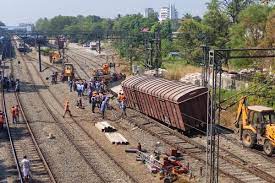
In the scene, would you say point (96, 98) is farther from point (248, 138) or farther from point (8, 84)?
point (8, 84)

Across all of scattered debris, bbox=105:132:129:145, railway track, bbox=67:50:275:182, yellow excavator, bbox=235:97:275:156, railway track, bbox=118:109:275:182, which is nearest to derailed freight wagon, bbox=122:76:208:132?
railway track, bbox=118:109:275:182

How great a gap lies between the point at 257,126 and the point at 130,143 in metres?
6.86

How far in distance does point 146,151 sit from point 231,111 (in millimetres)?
12187

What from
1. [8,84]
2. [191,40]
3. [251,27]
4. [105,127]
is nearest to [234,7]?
[191,40]

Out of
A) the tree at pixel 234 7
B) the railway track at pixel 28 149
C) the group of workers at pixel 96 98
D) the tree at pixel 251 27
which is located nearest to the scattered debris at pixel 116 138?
the railway track at pixel 28 149

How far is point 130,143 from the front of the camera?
25.9 meters

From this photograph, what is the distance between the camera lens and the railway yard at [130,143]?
2036cm

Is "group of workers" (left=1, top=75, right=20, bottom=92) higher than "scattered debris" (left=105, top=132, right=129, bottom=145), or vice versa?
"group of workers" (left=1, top=75, right=20, bottom=92)

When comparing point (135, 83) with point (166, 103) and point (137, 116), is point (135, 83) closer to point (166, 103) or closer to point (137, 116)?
point (137, 116)

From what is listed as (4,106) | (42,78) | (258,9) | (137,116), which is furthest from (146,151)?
(42,78)

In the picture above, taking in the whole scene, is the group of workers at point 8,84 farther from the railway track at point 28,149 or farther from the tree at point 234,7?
the tree at point 234,7

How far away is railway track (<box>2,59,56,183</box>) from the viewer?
20.4m

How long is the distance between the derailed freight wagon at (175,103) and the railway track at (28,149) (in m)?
7.77

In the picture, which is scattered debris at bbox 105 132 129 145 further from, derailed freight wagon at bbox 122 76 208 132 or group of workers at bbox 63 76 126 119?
group of workers at bbox 63 76 126 119
